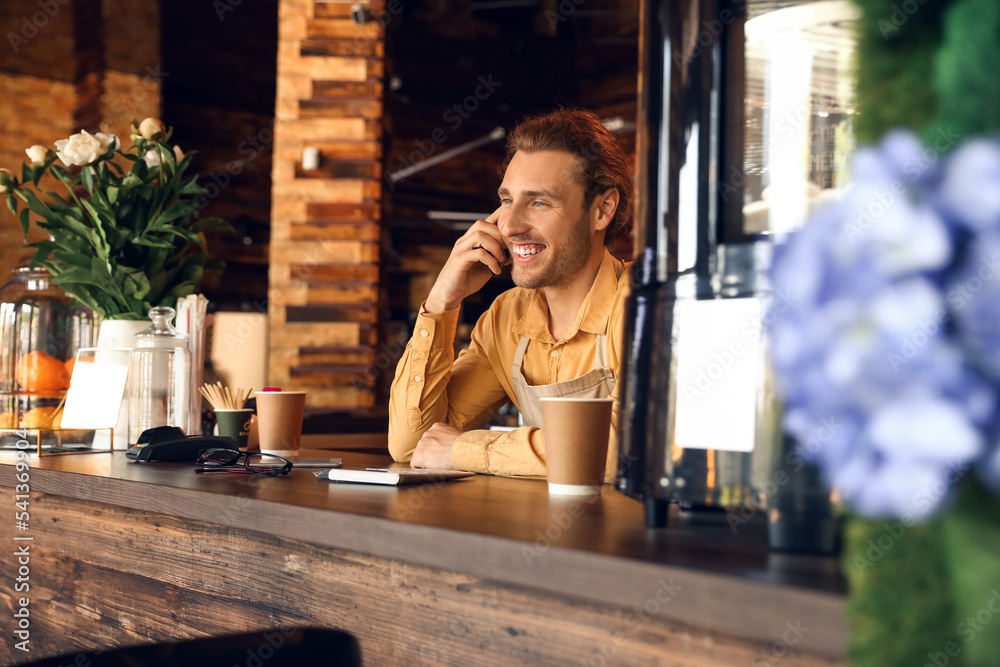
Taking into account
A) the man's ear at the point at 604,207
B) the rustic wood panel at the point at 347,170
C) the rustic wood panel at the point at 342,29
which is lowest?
the man's ear at the point at 604,207

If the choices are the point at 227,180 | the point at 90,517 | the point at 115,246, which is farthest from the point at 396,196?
the point at 90,517

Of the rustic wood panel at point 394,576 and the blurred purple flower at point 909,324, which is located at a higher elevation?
the blurred purple flower at point 909,324

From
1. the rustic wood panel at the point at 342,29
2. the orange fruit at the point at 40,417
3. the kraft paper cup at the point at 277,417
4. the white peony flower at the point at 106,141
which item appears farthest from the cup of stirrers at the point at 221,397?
the rustic wood panel at the point at 342,29

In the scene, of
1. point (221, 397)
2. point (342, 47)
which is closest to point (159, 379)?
point (221, 397)

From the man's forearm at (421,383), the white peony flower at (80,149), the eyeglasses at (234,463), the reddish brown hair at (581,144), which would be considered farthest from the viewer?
the reddish brown hair at (581,144)

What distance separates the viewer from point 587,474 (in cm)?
106

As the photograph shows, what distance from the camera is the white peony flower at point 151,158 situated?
1968 mm

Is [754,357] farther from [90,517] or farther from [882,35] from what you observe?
[90,517]

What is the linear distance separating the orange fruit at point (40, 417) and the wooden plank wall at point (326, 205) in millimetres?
1816

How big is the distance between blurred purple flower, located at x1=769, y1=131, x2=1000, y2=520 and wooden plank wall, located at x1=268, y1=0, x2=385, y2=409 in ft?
10.9

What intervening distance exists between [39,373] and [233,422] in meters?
0.43

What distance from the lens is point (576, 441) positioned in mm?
1058

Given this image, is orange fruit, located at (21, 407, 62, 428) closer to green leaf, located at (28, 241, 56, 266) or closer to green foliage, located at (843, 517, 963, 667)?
green leaf, located at (28, 241, 56, 266)

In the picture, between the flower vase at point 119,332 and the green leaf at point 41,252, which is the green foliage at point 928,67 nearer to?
the flower vase at point 119,332
